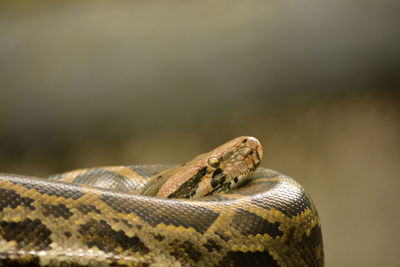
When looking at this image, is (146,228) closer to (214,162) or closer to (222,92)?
(214,162)

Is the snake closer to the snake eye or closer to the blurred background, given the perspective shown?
the snake eye

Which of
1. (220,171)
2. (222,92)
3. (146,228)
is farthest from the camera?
(222,92)

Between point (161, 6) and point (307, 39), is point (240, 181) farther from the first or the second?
point (161, 6)

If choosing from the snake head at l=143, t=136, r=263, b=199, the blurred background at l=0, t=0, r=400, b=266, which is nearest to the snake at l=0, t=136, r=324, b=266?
the snake head at l=143, t=136, r=263, b=199

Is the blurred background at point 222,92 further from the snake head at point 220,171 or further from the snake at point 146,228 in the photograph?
A: the snake at point 146,228

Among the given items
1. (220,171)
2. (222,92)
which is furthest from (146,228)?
(222,92)

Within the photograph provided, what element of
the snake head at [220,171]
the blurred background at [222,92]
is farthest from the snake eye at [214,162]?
the blurred background at [222,92]
